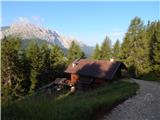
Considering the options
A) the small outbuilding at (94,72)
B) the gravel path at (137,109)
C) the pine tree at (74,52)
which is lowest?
the gravel path at (137,109)

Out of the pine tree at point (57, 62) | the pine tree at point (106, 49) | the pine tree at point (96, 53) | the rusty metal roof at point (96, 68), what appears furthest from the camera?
the pine tree at point (106, 49)

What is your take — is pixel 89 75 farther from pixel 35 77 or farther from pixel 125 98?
pixel 125 98

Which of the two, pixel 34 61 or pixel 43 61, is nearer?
pixel 34 61

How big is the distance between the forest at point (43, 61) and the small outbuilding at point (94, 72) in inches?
321

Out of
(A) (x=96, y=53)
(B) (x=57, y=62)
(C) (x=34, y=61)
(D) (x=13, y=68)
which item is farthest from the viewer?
(A) (x=96, y=53)

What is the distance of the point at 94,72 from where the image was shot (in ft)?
155

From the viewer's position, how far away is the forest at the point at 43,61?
56231 millimetres

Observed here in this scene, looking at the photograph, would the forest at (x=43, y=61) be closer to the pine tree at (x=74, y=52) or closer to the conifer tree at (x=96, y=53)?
the pine tree at (x=74, y=52)

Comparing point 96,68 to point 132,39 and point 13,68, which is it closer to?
point 13,68

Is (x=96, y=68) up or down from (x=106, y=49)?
down

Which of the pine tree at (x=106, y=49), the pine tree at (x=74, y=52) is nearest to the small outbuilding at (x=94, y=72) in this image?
the pine tree at (x=74, y=52)

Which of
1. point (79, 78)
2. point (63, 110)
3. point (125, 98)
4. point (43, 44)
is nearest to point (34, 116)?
point (63, 110)

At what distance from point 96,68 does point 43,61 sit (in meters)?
18.5

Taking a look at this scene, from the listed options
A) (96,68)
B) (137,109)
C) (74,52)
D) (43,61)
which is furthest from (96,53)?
(137,109)
